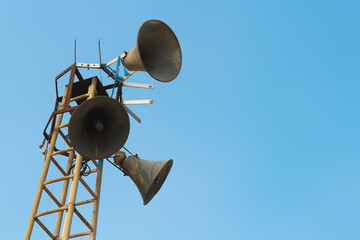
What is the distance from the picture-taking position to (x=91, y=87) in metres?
8.58

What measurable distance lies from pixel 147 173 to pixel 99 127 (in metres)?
1.08

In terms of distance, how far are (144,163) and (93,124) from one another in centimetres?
105

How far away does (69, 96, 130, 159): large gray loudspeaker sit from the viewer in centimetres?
713

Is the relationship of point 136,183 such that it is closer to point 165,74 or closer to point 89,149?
point 89,149

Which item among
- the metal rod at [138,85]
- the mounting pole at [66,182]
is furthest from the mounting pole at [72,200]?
the metal rod at [138,85]

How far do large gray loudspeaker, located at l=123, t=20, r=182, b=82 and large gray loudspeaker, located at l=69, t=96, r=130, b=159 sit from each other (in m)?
1.26

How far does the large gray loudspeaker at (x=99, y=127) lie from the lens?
7129mm

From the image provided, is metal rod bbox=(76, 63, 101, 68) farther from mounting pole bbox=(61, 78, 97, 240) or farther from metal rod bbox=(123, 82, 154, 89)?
mounting pole bbox=(61, 78, 97, 240)

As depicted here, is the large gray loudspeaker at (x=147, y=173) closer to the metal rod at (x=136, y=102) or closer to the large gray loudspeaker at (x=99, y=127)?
the large gray loudspeaker at (x=99, y=127)

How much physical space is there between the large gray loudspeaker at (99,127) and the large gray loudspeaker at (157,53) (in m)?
1.26

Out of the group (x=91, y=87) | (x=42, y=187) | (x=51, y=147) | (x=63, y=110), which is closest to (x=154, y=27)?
(x=91, y=87)

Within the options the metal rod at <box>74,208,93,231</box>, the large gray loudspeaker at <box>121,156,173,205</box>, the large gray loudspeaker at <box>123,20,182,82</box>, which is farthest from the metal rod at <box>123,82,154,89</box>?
the metal rod at <box>74,208,93,231</box>

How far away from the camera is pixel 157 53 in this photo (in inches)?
349

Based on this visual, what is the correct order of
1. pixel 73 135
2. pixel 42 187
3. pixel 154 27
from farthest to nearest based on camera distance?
pixel 154 27 < pixel 42 187 < pixel 73 135
